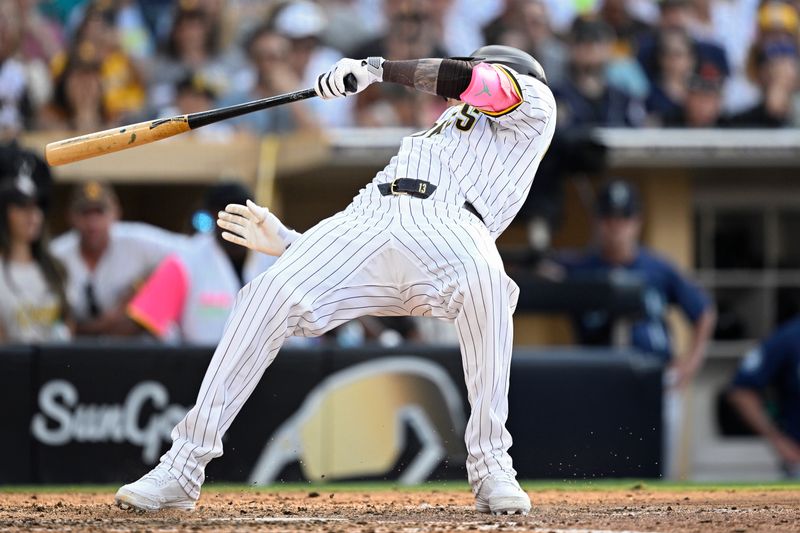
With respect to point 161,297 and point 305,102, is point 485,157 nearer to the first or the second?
point 161,297

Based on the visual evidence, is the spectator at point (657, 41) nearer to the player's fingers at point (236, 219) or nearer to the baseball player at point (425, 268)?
the baseball player at point (425, 268)

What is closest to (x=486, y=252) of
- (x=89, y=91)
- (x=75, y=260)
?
(x=75, y=260)

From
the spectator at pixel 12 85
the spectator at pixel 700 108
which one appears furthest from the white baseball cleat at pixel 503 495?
the spectator at pixel 700 108

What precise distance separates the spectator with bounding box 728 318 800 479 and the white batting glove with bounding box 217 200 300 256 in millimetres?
4251

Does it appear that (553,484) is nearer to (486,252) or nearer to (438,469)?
(438,469)

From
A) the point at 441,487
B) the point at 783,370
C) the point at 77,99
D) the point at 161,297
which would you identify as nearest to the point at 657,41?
the point at 783,370

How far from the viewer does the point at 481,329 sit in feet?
14.6

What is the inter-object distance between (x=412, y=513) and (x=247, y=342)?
87cm

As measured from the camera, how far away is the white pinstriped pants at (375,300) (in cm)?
441

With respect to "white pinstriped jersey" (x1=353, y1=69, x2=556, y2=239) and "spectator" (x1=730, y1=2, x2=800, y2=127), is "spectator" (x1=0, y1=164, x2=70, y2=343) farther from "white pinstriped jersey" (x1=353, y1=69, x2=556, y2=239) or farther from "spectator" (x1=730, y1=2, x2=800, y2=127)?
"spectator" (x1=730, y1=2, x2=800, y2=127)

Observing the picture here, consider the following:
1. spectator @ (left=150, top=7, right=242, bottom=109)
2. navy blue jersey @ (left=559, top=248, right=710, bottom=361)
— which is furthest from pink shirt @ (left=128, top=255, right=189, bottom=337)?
navy blue jersey @ (left=559, top=248, right=710, bottom=361)

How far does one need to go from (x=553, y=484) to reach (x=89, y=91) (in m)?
3.85

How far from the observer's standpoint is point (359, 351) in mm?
7004

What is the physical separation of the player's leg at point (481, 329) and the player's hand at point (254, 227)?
54 cm
